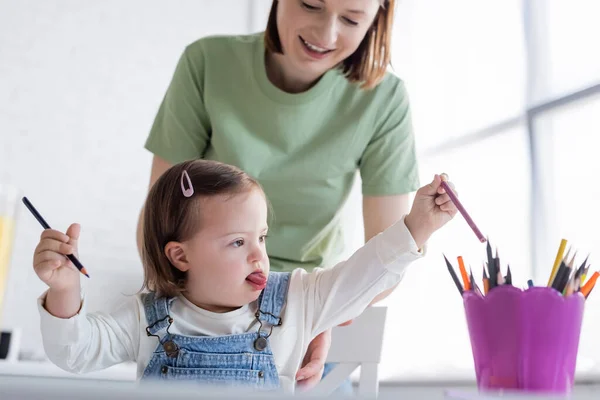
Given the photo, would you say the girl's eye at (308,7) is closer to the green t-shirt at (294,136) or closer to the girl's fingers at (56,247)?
the green t-shirt at (294,136)

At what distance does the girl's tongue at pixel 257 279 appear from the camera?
0.92m

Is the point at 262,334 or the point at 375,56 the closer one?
the point at 262,334

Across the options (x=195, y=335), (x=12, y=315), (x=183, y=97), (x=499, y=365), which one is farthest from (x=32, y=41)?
(x=499, y=365)

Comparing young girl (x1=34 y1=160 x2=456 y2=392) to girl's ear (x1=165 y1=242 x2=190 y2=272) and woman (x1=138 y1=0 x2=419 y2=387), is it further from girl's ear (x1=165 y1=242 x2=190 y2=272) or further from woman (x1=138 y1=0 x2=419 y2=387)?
woman (x1=138 y1=0 x2=419 y2=387)

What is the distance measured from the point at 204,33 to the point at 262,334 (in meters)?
2.70

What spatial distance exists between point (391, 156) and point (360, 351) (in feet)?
1.20

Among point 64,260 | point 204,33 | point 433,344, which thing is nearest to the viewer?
point 64,260

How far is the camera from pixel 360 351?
1158 millimetres

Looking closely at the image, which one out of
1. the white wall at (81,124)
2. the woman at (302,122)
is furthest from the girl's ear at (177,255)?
the white wall at (81,124)

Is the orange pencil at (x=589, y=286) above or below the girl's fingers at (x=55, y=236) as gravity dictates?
below

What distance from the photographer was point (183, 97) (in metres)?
1.37

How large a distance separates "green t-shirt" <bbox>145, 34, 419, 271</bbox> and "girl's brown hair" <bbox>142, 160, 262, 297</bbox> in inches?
10.6

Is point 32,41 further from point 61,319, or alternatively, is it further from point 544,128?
point 61,319

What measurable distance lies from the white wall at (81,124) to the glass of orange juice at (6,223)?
1804mm
